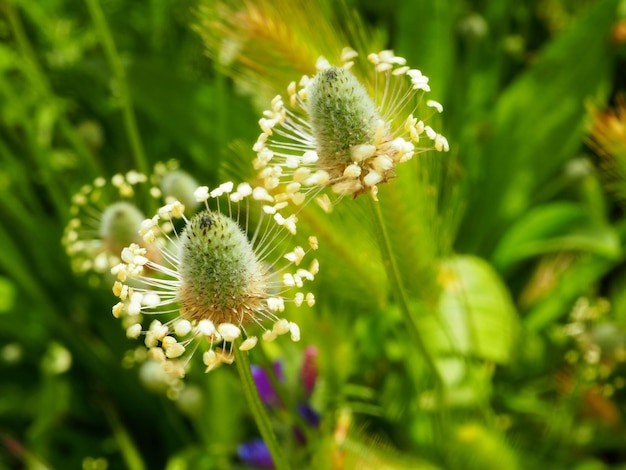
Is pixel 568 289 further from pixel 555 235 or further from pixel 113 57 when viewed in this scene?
pixel 113 57

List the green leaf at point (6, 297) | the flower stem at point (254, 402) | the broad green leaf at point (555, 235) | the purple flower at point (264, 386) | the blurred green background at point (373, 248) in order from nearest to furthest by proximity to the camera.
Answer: the flower stem at point (254, 402), the blurred green background at point (373, 248), the purple flower at point (264, 386), the broad green leaf at point (555, 235), the green leaf at point (6, 297)

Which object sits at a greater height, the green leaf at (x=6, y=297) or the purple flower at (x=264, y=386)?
the green leaf at (x=6, y=297)

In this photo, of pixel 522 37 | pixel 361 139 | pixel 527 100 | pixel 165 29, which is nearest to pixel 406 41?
pixel 527 100

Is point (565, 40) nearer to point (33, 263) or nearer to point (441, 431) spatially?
point (441, 431)

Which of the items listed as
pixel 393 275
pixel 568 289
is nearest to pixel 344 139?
pixel 393 275

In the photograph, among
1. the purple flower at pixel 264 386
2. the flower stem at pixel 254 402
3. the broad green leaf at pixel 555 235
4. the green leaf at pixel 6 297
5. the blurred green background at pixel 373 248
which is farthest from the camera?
the green leaf at pixel 6 297

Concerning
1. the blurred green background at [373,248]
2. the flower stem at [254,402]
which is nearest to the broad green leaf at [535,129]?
the blurred green background at [373,248]

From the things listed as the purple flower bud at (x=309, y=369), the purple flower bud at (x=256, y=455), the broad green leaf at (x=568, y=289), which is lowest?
the purple flower bud at (x=256, y=455)

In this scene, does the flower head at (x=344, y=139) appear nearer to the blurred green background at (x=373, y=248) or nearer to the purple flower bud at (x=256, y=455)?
the blurred green background at (x=373, y=248)
